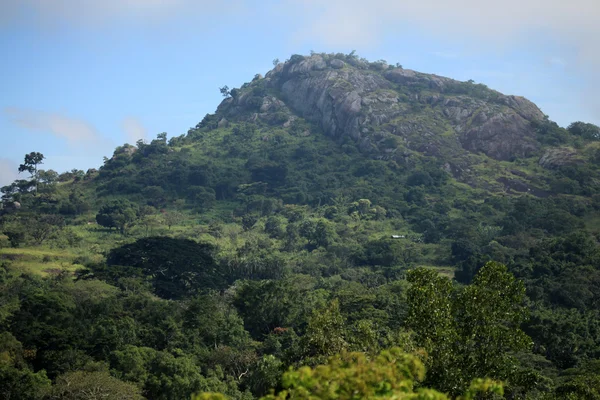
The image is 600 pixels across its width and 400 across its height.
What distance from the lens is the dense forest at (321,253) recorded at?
21625 millimetres

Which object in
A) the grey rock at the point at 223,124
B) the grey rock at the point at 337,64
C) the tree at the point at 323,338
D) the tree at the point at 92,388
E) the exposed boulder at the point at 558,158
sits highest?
the grey rock at the point at 337,64

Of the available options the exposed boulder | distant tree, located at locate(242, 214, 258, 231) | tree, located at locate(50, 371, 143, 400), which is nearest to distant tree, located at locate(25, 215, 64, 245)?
distant tree, located at locate(242, 214, 258, 231)

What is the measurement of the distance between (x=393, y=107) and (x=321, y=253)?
55542 mm

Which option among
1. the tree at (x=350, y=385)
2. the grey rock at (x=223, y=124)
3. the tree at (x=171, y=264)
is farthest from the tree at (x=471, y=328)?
the grey rock at (x=223, y=124)

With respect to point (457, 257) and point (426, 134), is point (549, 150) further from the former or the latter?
point (457, 257)

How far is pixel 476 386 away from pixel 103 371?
98.5ft

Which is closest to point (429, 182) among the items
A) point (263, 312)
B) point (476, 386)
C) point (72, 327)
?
point (263, 312)

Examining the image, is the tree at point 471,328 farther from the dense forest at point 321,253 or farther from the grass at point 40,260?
the grass at point 40,260

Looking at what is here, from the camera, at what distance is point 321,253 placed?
86000mm

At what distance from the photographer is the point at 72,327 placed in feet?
149

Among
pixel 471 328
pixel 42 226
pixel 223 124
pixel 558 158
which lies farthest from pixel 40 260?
pixel 558 158

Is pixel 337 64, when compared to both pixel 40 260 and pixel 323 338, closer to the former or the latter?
pixel 40 260

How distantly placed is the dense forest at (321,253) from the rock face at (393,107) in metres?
0.46

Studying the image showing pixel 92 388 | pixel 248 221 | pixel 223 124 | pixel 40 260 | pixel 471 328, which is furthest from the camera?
pixel 223 124
